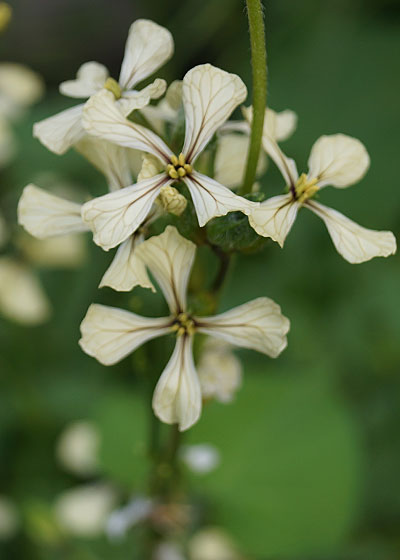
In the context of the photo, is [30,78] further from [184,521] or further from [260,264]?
[184,521]

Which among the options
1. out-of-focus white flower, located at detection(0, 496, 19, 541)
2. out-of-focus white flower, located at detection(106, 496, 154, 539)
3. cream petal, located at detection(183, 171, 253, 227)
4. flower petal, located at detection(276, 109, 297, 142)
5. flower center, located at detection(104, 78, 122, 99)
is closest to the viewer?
cream petal, located at detection(183, 171, 253, 227)

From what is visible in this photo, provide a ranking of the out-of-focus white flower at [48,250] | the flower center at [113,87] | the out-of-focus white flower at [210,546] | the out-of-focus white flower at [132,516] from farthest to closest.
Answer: the out-of-focus white flower at [48,250]
the out-of-focus white flower at [210,546]
the out-of-focus white flower at [132,516]
the flower center at [113,87]

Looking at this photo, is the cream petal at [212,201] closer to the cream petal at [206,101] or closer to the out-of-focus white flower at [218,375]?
the cream petal at [206,101]

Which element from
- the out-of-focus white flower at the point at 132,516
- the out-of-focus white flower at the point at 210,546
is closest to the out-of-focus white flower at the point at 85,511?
the out-of-focus white flower at the point at 210,546

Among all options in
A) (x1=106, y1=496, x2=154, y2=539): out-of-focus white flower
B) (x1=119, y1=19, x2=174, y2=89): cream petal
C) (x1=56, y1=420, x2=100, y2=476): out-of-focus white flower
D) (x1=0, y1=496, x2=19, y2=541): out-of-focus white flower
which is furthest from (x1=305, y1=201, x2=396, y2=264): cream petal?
(x1=0, y1=496, x2=19, y2=541): out-of-focus white flower

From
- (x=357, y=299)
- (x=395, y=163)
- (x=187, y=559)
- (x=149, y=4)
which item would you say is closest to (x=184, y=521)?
(x=187, y=559)

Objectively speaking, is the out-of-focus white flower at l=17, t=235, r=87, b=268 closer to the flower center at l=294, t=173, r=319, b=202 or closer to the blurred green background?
the blurred green background

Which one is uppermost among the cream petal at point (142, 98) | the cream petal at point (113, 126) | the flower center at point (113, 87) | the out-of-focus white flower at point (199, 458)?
the flower center at point (113, 87)
